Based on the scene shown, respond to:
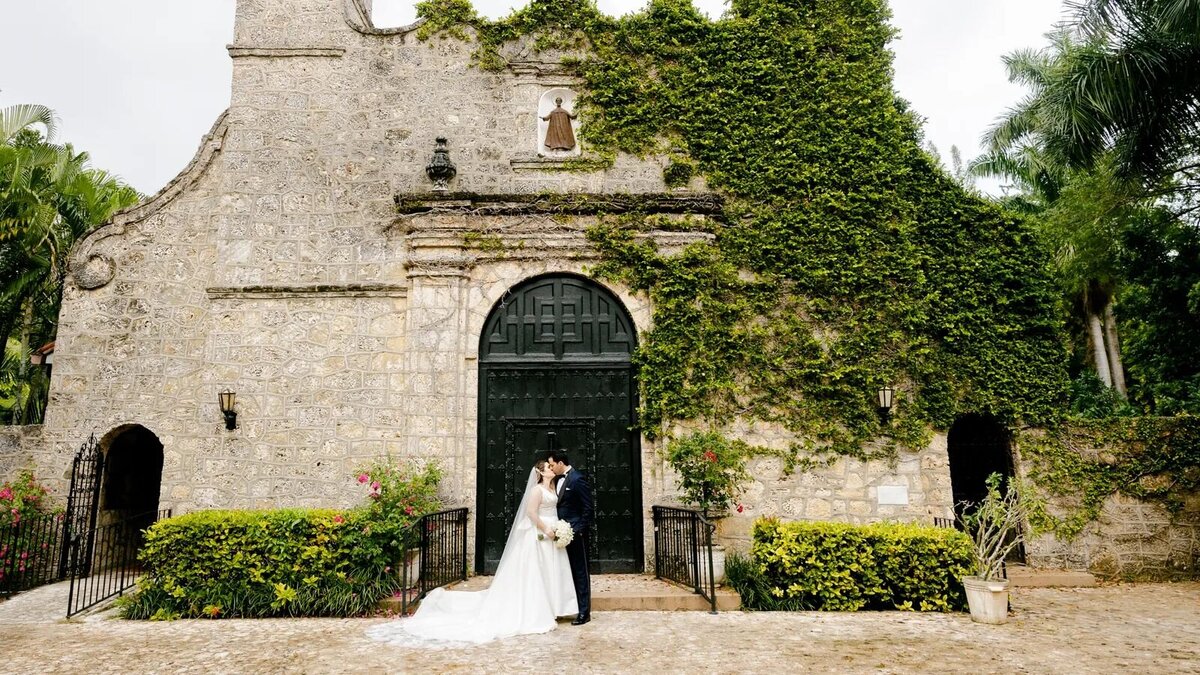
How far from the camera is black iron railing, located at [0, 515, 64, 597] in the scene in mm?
8875

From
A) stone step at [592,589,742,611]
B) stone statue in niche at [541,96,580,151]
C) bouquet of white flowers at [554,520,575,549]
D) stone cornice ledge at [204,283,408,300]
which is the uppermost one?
stone statue in niche at [541,96,580,151]

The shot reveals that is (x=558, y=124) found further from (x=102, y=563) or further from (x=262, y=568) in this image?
(x=102, y=563)

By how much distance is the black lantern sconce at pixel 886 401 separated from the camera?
9508 millimetres

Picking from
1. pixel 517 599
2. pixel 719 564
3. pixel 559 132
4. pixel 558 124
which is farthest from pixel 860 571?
pixel 558 124

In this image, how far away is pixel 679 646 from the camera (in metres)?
6.07

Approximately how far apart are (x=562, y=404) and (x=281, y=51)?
7.24 meters

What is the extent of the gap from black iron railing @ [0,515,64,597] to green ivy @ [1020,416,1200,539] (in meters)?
14.1

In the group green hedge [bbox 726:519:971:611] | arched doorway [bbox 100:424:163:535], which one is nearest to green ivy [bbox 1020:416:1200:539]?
green hedge [bbox 726:519:971:611]

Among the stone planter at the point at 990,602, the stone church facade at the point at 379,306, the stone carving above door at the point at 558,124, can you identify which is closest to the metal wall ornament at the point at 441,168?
the stone church facade at the point at 379,306

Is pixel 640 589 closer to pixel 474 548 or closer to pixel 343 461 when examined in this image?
pixel 474 548

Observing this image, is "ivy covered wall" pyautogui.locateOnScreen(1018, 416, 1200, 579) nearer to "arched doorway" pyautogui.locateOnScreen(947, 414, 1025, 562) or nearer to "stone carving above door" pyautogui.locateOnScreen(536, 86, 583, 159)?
"arched doorway" pyautogui.locateOnScreen(947, 414, 1025, 562)

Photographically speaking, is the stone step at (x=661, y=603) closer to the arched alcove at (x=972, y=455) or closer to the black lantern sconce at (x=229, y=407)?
the arched alcove at (x=972, y=455)

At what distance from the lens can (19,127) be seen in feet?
38.0

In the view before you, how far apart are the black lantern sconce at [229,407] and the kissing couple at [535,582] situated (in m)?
4.21
